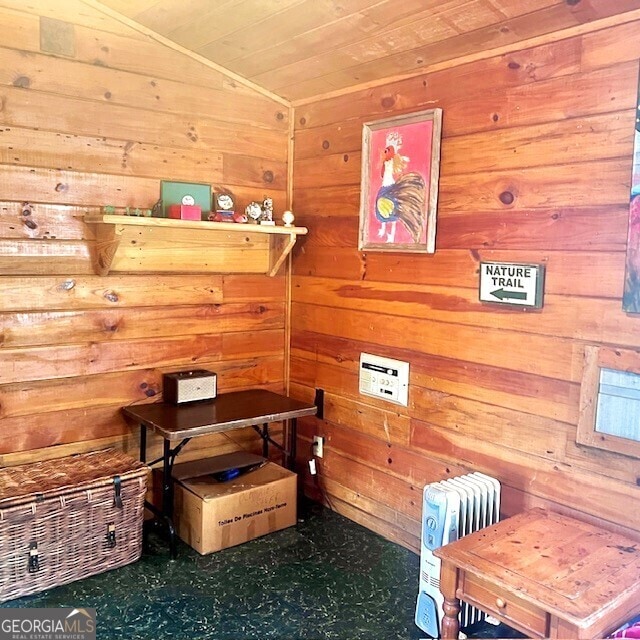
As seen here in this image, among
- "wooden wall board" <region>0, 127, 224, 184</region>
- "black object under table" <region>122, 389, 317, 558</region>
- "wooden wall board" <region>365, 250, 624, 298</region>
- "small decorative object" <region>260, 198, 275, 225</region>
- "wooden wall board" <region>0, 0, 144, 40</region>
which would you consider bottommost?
"black object under table" <region>122, 389, 317, 558</region>

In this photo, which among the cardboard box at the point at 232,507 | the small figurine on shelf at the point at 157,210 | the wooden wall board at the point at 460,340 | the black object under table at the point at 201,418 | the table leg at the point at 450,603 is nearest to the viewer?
the table leg at the point at 450,603

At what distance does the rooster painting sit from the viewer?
268 centimetres

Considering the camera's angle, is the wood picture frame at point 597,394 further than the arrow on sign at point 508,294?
No

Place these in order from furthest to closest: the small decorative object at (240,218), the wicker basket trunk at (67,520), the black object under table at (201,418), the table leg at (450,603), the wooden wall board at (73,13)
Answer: the small decorative object at (240,218) < the black object under table at (201,418) < the wooden wall board at (73,13) < the wicker basket trunk at (67,520) < the table leg at (450,603)

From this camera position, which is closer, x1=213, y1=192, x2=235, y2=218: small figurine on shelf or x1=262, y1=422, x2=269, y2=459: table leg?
x1=213, y1=192, x2=235, y2=218: small figurine on shelf

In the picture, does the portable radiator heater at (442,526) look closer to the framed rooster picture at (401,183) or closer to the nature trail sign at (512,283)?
the nature trail sign at (512,283)

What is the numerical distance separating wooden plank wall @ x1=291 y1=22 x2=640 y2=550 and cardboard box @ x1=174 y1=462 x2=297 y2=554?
13.7 inches

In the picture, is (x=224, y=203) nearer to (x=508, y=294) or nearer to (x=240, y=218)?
(x=240, y=218)

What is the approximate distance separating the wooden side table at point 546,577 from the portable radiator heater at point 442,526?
184mm

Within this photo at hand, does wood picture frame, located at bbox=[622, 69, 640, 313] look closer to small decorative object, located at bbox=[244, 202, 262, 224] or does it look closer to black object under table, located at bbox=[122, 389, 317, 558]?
black object under table, located at bbox=[122, 389, 317, 558]

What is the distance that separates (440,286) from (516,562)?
1.16 metres

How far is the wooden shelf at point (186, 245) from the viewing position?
8.92ft

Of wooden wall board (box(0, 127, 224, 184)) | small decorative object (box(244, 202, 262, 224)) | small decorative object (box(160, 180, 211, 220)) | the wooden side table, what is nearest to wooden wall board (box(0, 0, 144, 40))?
wooden wall board (box(0, 127, 224, 184))

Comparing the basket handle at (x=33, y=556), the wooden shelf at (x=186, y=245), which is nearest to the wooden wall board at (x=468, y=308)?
the wooden shelf at (x=186, y=245)
